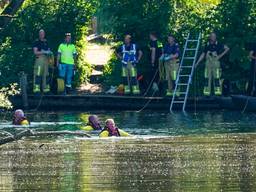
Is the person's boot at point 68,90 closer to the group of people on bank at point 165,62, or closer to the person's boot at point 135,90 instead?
the group of people on bank at point 165,62

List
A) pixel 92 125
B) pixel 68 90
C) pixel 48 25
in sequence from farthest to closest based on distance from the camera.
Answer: pixel 48 25 < pixel 68 90 < pixel 92 125

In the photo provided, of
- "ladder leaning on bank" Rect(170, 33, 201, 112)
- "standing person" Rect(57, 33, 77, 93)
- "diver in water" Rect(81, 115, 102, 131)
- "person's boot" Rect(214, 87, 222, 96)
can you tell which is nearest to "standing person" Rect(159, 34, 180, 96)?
"ladder leaning on bank" Rect(170, 33, 201, 112)

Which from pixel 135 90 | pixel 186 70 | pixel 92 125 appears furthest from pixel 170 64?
pixel 92 125

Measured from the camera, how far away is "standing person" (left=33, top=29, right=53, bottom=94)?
41.3 m

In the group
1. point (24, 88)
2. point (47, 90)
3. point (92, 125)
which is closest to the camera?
point (92, 125)

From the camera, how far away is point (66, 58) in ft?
136

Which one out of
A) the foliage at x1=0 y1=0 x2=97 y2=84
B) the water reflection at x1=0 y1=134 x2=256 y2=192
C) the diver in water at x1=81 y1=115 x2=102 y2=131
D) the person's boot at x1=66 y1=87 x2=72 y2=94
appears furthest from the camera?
the foliage at x1=0 y1=0 x2=97 y2=84

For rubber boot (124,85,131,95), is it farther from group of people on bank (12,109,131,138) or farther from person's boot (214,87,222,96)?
group of people on bank (12,109,131,138)

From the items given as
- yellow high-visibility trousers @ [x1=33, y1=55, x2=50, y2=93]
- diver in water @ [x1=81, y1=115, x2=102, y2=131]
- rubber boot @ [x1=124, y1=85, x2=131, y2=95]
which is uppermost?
yellow high-visibility trousers @ [x1=33, y1=55, x2=50, y2=93]

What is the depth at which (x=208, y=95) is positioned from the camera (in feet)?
133

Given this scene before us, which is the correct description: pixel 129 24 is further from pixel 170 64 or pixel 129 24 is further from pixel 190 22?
pixel 170 64

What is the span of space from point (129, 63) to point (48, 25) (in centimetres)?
389

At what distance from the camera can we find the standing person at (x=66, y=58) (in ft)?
135

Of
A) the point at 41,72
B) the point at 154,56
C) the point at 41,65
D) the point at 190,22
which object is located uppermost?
the point at 190,22
